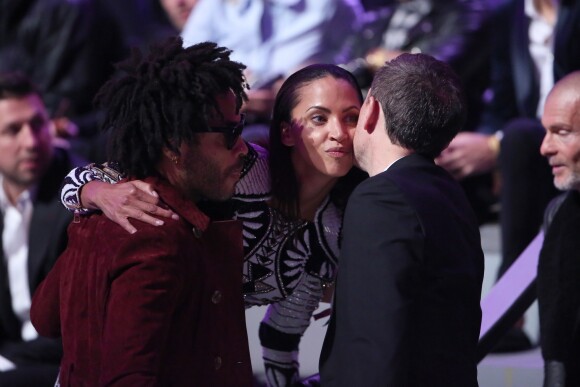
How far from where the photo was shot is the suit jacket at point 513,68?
5.10 metres

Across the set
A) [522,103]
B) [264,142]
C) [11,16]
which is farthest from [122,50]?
[264,142]

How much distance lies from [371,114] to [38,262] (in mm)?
2493

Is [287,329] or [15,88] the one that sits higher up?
[15,88]

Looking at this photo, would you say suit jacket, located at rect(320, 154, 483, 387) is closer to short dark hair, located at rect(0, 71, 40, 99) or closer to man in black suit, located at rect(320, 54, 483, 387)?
man in black suit, located at rect(320, 54, 483, 387)

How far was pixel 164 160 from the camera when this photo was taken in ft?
9.18

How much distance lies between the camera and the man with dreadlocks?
2.51m

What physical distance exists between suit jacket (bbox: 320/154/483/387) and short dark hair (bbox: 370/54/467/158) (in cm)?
6

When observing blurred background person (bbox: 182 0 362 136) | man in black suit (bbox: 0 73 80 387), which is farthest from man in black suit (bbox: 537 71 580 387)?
man in black suit (bbox: 0 73 80 387)

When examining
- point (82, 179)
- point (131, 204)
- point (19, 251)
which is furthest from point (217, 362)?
point (19, 251)

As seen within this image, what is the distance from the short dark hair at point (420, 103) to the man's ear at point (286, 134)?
1.87 feet

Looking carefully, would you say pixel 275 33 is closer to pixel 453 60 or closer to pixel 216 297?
pixel 453 60

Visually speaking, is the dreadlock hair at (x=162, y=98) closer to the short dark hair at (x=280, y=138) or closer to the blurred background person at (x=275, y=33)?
the short dark hair at (x=280, y=138)

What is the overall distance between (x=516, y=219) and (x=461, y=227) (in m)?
2.10

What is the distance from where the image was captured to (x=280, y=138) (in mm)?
3318
